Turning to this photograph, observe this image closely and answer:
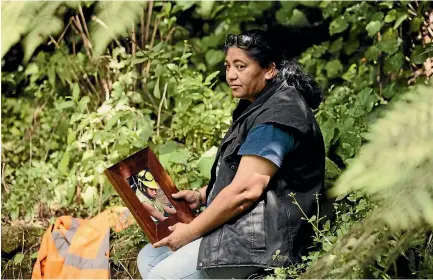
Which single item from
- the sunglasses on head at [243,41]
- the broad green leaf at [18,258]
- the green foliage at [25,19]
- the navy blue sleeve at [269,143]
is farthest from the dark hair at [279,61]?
the broad green leaf at [18,258]

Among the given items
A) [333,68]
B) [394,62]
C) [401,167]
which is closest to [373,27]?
[394,62]

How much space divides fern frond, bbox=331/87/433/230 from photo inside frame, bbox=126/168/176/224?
1205 mm

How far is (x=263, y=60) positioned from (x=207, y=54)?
2401 mm

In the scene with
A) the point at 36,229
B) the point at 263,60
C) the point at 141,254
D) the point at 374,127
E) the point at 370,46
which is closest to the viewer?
the point at 374,127

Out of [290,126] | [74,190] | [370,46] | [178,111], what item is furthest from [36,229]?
[370,46]

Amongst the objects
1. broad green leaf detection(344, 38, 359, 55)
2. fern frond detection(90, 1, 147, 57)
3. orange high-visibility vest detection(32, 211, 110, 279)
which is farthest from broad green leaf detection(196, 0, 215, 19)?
orange high-visibility vest detection(32, 211, 110, 279)

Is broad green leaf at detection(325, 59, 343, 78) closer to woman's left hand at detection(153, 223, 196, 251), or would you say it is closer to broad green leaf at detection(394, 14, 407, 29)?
broad green leaf at detection(394, 14, 407, 29)

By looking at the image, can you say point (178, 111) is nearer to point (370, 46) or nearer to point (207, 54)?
point (207, 54)

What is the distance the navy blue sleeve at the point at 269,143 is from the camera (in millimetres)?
2916

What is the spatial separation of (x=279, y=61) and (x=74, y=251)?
1527mm

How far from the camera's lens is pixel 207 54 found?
563 cm

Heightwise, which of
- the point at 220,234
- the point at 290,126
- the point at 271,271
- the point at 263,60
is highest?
the point at 263,60

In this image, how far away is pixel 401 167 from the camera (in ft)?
7.20

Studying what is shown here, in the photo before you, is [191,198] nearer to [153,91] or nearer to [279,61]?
[279,61]
